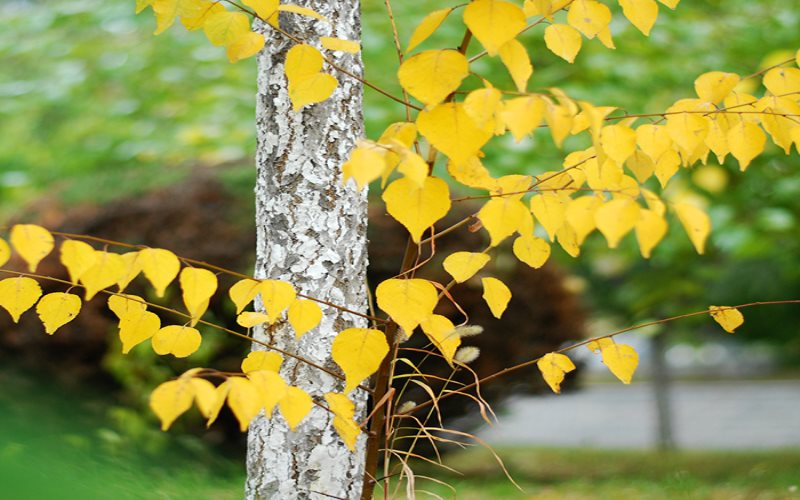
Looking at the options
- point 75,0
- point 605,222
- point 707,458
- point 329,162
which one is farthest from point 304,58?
point 75,0

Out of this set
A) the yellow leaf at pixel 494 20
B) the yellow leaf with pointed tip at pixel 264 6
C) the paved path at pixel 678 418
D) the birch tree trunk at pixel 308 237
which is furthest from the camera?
the paved path at pixel 678 418

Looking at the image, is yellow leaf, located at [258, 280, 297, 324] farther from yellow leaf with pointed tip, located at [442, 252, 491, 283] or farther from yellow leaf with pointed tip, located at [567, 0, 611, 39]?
yellow leaf with pointed tip, located at [567, 0, 611, 39]

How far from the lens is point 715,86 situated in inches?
64.2

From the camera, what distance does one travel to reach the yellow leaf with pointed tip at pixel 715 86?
1622 millimetres

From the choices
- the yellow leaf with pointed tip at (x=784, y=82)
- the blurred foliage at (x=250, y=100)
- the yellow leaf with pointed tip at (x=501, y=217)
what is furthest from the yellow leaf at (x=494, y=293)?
the blurred foliage at (x=250, y=100)

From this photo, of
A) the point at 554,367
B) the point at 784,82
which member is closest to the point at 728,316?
the point at 554,367

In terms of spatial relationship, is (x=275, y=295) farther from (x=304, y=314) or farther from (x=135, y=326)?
(x=135, y=326)

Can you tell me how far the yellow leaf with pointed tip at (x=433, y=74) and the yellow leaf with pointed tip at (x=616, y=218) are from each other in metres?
0.32

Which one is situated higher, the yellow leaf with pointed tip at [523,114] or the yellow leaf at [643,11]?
the yellow leaf at [643,11]

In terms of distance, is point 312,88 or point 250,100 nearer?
point 312,88

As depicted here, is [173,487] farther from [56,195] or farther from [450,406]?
[56,195]

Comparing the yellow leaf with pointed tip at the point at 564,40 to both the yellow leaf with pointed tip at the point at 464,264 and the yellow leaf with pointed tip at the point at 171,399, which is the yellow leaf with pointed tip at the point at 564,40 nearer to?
the yellow leaf with pointed tip at the point at 464,264

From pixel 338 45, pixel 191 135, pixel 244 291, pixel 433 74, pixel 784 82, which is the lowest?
pixel 244 291

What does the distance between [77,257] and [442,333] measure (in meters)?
0.70
